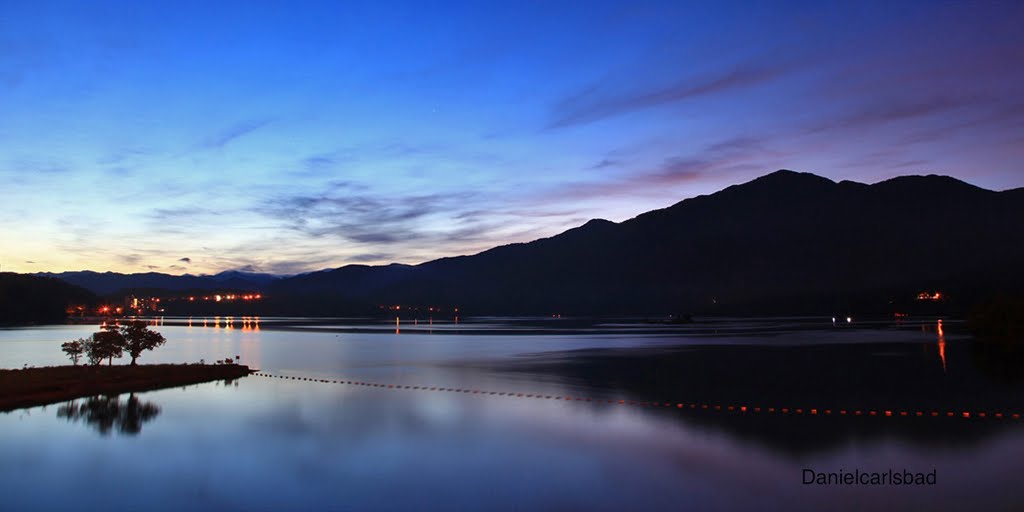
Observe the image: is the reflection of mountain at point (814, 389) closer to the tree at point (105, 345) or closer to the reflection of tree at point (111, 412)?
the reflection of tree at point (111, 412)

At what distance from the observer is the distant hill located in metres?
175

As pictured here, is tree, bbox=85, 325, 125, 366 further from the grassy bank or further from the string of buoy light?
Answer: the string of buoy light

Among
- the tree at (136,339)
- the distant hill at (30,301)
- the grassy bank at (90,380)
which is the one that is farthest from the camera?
the distant hill at (30,301)

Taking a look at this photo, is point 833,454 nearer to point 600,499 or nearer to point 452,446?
point 600,499

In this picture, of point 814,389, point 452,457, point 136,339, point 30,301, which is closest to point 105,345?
point 136,339

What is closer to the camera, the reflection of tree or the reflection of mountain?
the reflection of mountain

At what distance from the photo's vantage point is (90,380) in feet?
123

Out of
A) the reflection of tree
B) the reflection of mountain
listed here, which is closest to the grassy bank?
the reflection of tree

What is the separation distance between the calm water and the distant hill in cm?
17708

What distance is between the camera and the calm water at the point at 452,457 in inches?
674

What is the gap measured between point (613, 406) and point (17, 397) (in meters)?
27.3

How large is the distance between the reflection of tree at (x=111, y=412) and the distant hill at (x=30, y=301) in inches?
6680

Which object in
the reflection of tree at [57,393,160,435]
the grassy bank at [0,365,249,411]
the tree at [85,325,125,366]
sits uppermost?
the tree at [85,325,125,366]

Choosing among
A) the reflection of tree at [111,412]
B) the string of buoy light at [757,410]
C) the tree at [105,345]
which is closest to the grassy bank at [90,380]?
the tree at [105,345]
